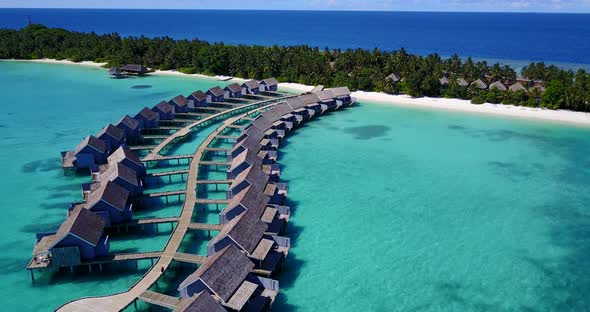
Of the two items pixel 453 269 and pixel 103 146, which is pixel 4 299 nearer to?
pixel 103 146

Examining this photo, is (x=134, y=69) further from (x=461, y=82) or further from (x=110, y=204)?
(x=110, y=204)

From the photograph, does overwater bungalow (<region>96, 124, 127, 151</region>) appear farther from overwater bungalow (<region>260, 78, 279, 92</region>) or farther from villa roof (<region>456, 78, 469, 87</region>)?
villa roof (<region>456, 78, 469, 87</region>)

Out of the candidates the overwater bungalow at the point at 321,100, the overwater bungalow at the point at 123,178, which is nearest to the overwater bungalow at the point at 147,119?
the overwater bungalow at the point at 123,178

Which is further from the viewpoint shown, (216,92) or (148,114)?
(216,92)

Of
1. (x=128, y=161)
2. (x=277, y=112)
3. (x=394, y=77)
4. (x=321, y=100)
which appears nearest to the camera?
(x=128, y=161)

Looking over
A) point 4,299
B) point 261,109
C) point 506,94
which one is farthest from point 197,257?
point 506,94

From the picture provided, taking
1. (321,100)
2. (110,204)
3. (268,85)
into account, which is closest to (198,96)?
(268,85)

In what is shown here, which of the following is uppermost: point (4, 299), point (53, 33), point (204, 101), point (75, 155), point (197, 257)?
point (53, 33)
